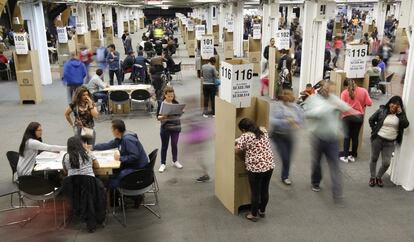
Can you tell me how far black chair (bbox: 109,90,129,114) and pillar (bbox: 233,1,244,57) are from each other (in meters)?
10.6

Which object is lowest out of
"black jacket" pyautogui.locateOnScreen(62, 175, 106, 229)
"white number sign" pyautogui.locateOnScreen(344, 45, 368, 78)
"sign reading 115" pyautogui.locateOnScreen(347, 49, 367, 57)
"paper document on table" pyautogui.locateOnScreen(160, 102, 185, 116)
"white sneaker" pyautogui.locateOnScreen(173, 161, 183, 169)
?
"white sneaker" pyautogui.locateOnScreen(173, 161, 183, 169)

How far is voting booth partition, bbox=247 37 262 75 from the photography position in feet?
48.3

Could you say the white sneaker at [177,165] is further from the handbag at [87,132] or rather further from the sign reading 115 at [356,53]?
the sign reading 115 at [356,53]

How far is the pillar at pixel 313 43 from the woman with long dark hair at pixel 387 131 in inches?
201

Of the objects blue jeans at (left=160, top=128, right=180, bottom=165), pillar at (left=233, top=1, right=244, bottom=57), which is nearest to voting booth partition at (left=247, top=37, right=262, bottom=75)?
pillar at (left=233, top=1, right=244, bottom=57)

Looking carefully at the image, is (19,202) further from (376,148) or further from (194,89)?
(194,89)

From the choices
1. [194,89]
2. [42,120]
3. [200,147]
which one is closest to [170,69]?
[194,89]

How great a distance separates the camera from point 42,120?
375 inches

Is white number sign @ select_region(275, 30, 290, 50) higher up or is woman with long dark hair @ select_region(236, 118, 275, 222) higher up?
white number sign @ select_region(275, 30, 290, 50)

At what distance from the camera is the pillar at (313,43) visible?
35.1 ft

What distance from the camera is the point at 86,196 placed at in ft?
15.2

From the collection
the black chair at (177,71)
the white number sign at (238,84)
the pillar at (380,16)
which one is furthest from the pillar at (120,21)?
the white number sign at (238,84)

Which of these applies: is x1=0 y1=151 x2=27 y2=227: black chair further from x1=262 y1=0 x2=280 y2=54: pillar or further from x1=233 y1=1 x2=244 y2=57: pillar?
x1=233 y1=1 x2=244 y2=57: pillar

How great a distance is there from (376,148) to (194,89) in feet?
25.2
